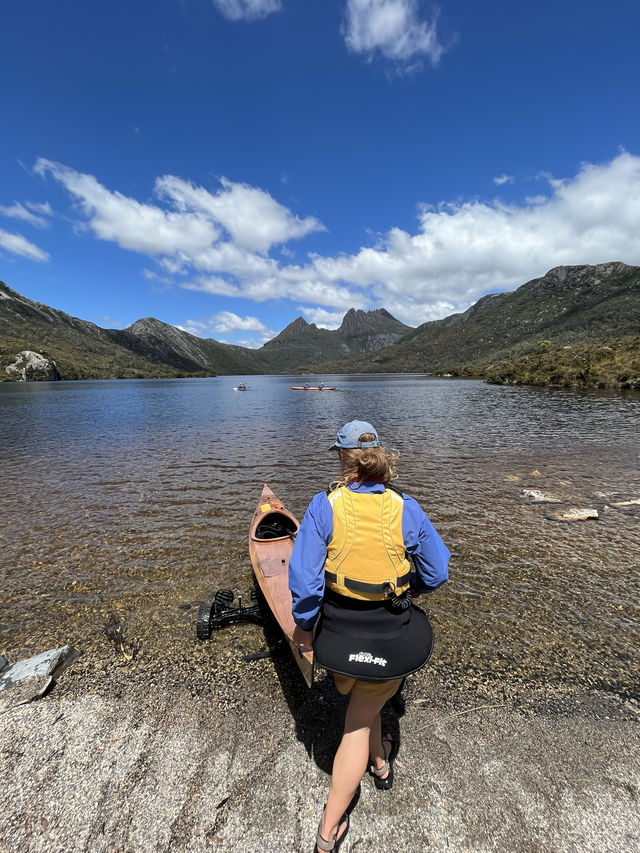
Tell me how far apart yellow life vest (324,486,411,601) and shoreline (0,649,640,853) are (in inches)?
113

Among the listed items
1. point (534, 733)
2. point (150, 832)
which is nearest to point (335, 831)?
point (150, 832)

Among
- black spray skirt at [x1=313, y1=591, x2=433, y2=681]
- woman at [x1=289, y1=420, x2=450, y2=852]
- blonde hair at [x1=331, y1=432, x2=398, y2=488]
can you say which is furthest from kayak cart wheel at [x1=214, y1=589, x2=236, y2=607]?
blonde hair at [x1=331, y1=432, x2=398, y2=488]

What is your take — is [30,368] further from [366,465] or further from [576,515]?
[366,465]

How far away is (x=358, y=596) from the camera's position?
3.32 m

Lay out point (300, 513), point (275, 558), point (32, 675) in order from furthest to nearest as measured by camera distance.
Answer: point (300, 513) < point (275, 558) < point (32, 675)

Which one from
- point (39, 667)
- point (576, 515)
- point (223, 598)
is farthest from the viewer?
point (576, 515)

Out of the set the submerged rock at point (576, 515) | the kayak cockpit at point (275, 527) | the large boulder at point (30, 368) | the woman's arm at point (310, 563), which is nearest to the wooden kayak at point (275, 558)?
the kayak cockpit at point (275, 527)

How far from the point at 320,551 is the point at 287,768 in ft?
11.3

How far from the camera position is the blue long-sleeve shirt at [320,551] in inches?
128

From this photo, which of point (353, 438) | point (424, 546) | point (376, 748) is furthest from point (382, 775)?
point (353, 438)

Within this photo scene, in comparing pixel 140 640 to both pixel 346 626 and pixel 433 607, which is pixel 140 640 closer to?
pixel 346 626

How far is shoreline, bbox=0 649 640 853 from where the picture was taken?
12.1 ft

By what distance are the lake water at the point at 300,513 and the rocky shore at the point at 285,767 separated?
1026mm

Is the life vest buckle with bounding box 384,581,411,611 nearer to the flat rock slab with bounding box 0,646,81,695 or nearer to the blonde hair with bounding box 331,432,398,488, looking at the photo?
the blonde hair with bounding box 331,432,398,488
